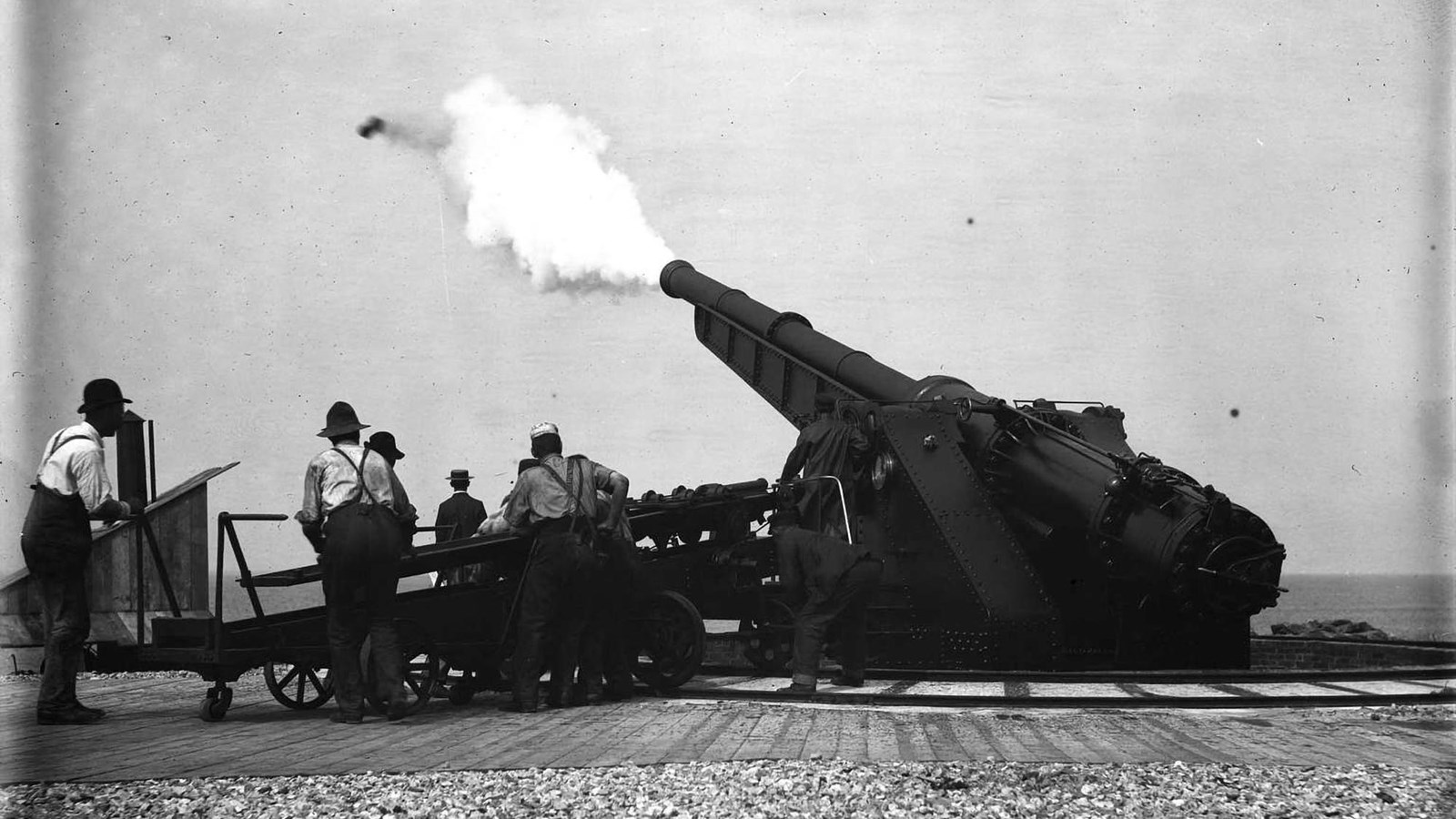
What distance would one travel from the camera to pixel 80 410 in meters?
7.67

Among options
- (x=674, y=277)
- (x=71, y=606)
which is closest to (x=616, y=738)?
(x=71, y=606)

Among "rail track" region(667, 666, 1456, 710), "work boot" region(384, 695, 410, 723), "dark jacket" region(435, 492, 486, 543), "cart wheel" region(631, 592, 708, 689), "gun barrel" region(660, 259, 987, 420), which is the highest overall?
"gun barrel" region(660, 259, 987, 420)

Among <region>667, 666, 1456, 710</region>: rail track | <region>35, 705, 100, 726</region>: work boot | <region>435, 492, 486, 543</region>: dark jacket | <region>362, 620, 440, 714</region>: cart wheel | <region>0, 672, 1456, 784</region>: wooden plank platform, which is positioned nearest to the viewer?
<region>0, 672, 1456, 784</region>: wooden plank platform

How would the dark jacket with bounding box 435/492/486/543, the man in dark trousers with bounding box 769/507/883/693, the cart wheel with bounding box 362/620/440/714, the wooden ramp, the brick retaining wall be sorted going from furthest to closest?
the brick retaining wall → the dark jacket with bounding box 435/492/486/543 → the wooden ramp → the man in dark trousers with bounding box 769/507/883/693 → the cart wheel with bounding box 362/620/440/714

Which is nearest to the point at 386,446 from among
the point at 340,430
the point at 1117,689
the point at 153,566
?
the point at 340,430

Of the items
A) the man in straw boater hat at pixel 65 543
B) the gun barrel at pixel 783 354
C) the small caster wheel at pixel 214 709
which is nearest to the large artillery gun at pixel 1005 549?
the gun barrel at pixel 783 354

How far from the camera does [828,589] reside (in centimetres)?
947

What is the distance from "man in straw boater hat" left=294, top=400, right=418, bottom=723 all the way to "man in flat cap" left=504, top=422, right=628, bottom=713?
772mm

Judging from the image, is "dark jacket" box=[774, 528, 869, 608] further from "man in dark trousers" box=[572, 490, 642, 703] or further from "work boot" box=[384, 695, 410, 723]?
"work boot" box=[384, 695, 410, 723]

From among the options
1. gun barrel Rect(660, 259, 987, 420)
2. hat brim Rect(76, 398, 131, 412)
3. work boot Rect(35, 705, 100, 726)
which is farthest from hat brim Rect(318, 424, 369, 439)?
gun barrel Rect(660, 259, 987, 420)

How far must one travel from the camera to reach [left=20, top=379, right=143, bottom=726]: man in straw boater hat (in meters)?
7.38

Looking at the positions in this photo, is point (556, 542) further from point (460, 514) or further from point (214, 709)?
point (460, 514)

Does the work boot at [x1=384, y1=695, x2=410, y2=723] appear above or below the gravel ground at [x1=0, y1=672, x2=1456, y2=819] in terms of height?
above

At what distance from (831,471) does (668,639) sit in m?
2.38
